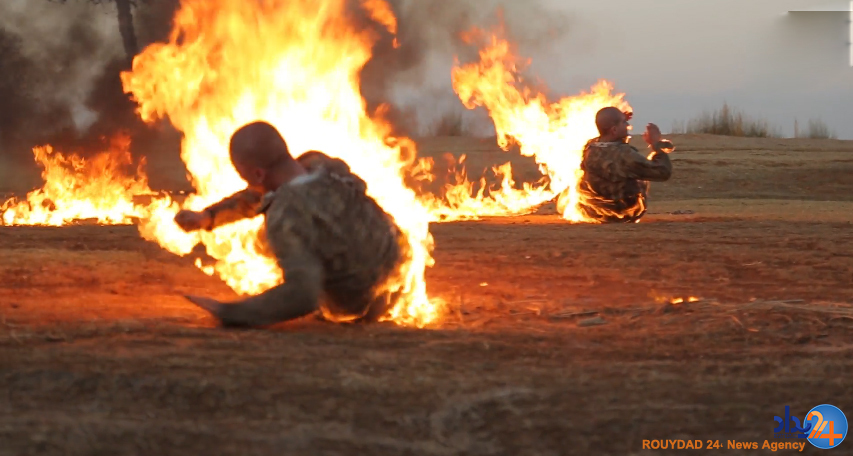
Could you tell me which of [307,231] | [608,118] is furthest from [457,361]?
[608,118]

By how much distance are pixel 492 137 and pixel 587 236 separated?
19805 millimetres

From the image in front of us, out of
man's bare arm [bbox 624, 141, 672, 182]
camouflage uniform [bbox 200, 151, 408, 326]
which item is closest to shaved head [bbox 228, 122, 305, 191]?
camouflage uniform [bbox 200, 151, 408, 326]

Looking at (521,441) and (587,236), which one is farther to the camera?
(587,236)

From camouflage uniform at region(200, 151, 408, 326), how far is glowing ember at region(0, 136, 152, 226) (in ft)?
29.9

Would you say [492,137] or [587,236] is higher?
[492,137]

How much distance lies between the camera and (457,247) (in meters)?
10.3

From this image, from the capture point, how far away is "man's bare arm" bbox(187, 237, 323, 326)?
559 centimetres

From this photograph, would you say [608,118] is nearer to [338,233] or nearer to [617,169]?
[617,169]

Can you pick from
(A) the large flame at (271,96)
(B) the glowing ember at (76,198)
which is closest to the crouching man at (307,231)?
(A) the large flame at (271,96)

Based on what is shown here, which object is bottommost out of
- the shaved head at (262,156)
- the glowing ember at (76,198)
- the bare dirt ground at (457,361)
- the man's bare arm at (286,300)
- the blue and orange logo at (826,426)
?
the blue and orange logo at (826,426)

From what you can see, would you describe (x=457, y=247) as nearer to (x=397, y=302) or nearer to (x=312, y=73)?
(x=312, y=73)

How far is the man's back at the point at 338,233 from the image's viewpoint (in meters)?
5.68

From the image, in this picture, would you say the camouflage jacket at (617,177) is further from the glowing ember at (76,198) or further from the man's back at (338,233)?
the glowing ember at (76,198)

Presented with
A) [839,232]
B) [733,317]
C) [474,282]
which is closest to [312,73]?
[474,282]
